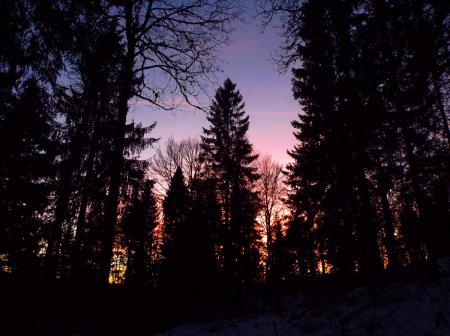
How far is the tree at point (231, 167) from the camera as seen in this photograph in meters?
19.2

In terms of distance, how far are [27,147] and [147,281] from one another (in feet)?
29.8

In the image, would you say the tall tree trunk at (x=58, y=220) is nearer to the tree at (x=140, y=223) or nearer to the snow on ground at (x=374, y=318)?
the snow on ground at (x=374, y=318)

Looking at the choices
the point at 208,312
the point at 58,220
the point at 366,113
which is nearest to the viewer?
the point at 366,113

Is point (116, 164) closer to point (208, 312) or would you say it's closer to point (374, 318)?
point (374, 318)

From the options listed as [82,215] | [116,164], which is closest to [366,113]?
[116,164]

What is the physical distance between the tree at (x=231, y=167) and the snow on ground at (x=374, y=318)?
10140mm

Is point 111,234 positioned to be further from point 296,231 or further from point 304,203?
point 296,231

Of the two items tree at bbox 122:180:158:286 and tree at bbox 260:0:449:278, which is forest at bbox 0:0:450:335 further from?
tree at bbox 122:180:158:286

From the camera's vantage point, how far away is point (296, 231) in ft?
73.7

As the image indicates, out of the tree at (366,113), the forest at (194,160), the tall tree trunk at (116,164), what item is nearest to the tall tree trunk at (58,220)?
the forest at (194,160)

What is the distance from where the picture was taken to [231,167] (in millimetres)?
20219

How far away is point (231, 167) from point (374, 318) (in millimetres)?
15518

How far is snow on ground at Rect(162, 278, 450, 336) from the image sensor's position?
438 cm

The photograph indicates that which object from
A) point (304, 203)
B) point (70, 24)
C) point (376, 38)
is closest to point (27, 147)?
point (70, 24)
